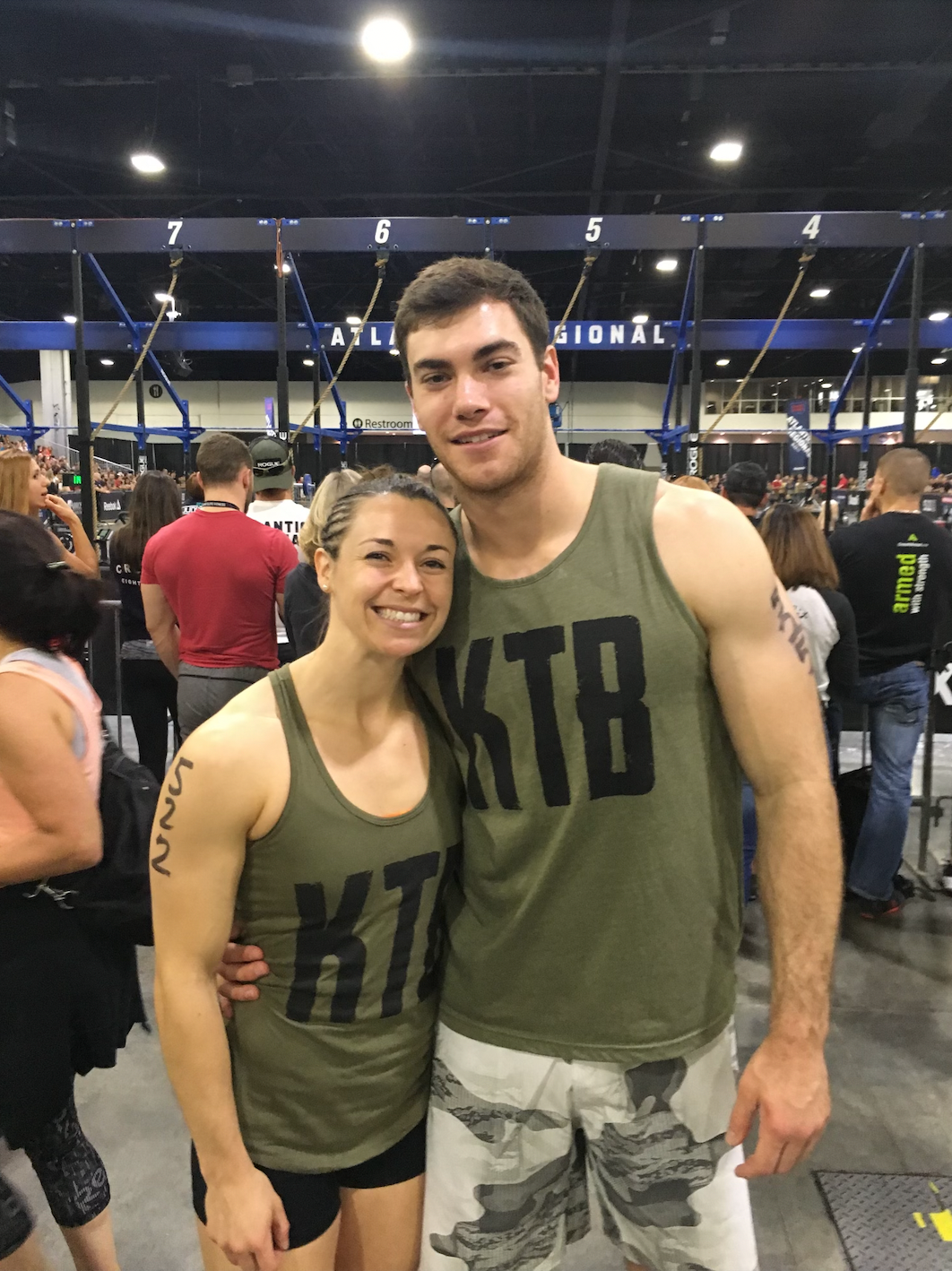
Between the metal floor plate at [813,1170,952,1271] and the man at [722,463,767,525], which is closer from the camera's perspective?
the metal floor plate at [813,1170,952,1271]

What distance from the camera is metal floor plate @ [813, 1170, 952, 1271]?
178cm

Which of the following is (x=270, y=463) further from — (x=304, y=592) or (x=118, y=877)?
(x=118, y=877)

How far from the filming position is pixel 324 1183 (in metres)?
1.17

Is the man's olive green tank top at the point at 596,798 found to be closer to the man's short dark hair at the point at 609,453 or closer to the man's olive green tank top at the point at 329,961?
the man's olive green tank top at the point at 329,961

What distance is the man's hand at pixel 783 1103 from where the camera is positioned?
1.11 metres

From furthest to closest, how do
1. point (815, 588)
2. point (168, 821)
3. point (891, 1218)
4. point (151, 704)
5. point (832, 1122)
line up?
point (151, 704), point (815, 588), point (832, 1122), point (891, 1218), point (168, 821)

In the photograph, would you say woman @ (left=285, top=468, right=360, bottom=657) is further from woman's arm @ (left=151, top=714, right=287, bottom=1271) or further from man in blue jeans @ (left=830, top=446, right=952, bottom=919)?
man in blue jeans @ (left=830, top=446, right=952, bottom=919)

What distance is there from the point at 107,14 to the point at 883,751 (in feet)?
25.0

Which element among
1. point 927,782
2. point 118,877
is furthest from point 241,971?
point 927,782

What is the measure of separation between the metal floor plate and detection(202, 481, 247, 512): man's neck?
285 cm

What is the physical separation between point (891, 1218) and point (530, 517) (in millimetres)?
1931

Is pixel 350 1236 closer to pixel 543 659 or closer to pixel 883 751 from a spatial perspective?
pixel 543 659

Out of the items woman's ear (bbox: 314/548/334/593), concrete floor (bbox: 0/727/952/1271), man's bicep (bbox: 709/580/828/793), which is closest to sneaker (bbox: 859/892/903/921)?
concrete floor (bbox: 0/727/952/1271)

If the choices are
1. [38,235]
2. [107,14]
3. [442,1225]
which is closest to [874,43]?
[107,14]
